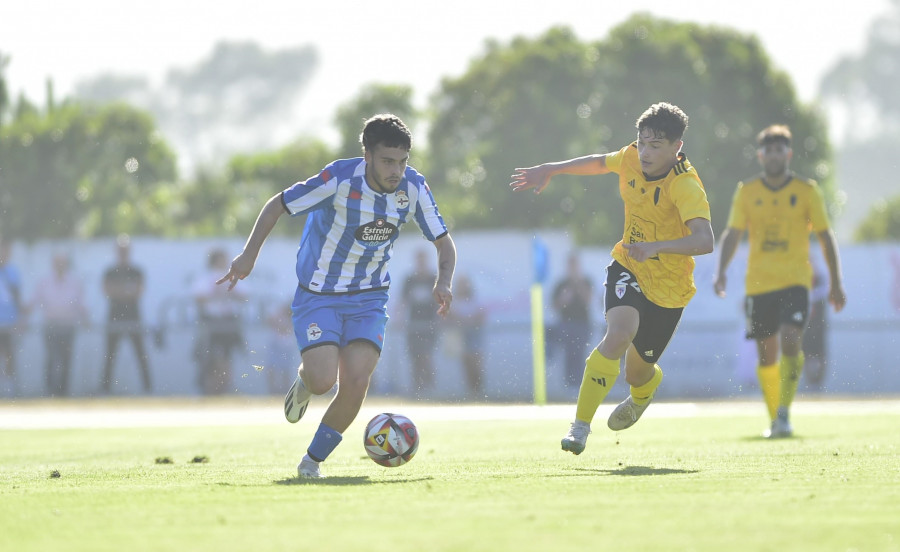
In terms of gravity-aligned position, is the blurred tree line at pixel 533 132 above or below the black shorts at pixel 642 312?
above

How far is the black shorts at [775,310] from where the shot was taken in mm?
11469

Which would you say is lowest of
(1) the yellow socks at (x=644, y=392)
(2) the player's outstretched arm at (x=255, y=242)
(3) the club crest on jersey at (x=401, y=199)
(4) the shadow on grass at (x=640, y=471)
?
(4) the shadow on grass at (x=640, y=471)

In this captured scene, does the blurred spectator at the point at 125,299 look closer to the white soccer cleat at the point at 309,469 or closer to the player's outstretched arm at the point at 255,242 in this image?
the player's outstretched arm at the point at 255,242

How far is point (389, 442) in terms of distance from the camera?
768 cm

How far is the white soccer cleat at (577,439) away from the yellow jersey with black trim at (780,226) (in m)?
3.96

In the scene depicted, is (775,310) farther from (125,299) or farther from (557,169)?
(125,299)

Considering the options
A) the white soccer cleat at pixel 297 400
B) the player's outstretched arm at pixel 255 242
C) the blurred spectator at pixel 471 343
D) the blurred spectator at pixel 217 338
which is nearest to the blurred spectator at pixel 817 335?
the blurred spectator at pixel 471 343

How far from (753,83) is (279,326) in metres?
17.4

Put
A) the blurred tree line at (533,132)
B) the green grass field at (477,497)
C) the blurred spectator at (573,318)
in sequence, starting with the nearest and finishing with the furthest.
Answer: the green grass field at (477,497)
the blurred spectator at (573,318)
the blurred tree line at (533,132)

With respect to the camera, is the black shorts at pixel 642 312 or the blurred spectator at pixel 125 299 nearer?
the black shorts at pixel 642 312

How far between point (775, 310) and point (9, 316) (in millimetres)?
13664

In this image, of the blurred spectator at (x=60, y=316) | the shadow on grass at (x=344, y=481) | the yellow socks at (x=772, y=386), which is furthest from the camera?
the blurred spectator at (x=60, y=316)

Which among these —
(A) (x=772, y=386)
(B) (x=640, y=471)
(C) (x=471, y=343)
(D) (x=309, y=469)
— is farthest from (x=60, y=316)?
(B) (x=640, y=471)

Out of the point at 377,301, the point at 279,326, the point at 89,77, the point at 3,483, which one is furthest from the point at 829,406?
the point at 89,77
